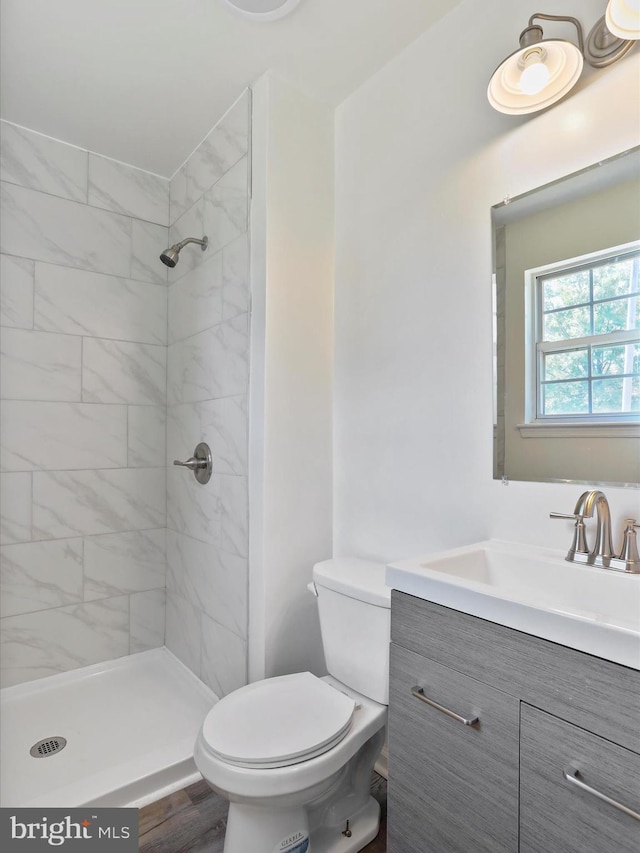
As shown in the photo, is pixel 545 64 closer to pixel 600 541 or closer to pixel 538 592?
pixel 600 541

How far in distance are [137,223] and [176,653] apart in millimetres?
2112

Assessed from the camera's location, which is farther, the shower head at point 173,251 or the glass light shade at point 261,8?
the shower head at point 173,251

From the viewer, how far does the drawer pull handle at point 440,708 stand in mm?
956

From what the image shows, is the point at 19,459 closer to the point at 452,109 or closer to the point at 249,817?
the point at 249,817

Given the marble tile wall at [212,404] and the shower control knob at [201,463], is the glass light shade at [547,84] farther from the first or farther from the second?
the shower control knob at [201,463]

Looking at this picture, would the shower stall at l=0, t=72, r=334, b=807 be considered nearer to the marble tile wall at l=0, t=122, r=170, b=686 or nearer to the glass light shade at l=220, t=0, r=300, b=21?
the marble tile wall at l=0, t=122, r=170, b=686

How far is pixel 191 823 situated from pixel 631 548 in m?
1.46

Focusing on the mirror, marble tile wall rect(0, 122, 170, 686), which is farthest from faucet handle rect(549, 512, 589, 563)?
marble tile wall rect(0, 122, 170, 686)

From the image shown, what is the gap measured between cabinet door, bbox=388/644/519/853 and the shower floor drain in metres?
1.29

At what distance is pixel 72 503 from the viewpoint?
224cm

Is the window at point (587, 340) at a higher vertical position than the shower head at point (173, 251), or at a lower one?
lower

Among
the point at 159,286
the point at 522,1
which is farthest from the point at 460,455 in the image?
the point at 159,286

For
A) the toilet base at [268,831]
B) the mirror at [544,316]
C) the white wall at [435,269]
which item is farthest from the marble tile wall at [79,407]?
the mirror at [544,316]

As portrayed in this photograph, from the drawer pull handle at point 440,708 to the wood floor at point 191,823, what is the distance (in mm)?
663
